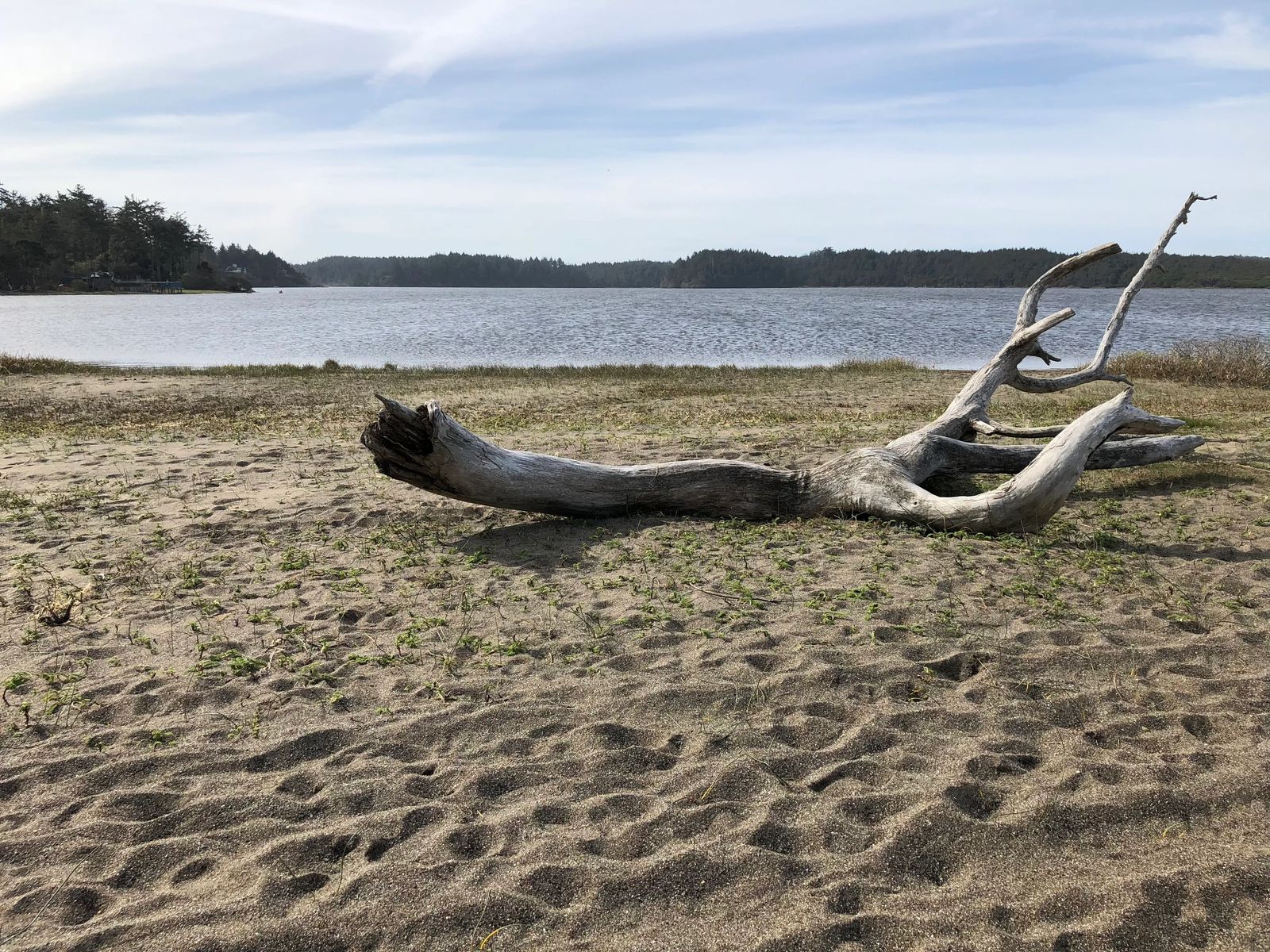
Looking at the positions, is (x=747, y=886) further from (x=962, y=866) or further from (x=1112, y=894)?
(x=1112, y=894)

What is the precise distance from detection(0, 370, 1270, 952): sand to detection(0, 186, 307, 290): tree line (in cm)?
11528

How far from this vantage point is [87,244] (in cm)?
11338

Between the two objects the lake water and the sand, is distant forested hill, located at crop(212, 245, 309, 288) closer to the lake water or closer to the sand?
the lake water

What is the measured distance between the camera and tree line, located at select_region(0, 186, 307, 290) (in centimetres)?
9919

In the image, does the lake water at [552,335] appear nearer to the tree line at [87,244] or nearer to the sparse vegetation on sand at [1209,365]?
the sparse vegetation on sand at [1209,365]

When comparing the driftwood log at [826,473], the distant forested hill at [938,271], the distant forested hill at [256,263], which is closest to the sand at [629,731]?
the driftwood log at [826,473]

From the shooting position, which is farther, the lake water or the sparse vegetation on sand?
the lake water

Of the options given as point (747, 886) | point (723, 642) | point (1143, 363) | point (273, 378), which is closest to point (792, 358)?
point (1143, 363)

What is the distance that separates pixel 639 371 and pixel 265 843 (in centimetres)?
2254

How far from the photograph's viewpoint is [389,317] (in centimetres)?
6844

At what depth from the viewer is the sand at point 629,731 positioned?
9.91 feet

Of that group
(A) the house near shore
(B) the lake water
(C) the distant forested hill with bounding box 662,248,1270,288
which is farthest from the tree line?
(C) the distant forested hill with bounding box 662,248,1270,288

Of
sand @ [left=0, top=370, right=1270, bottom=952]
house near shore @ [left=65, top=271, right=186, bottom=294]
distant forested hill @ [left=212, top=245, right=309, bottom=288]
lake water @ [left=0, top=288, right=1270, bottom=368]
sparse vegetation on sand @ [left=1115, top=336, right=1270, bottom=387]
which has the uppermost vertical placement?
distant forested hill @ [left=212, top=245, right=309, bottom=288]

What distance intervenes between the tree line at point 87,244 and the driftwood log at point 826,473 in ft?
375
